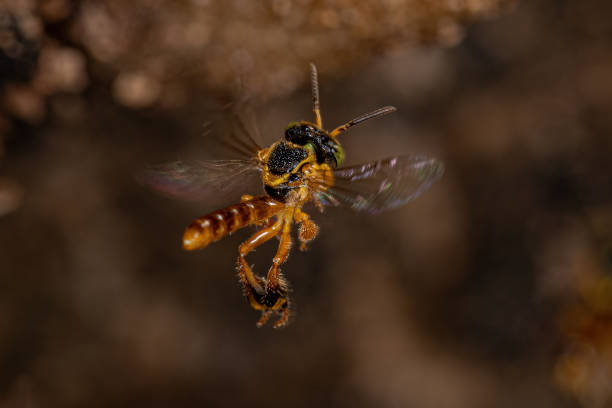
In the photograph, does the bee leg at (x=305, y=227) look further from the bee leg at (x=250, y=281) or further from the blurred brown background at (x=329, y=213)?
the blurred brown background at (x=329, y=213)

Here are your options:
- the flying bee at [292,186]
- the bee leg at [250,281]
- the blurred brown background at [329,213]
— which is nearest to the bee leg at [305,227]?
the flying bee at [292,186]

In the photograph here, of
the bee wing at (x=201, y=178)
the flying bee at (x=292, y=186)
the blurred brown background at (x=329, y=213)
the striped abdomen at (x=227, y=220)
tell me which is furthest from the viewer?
the blurred brown background at (x=329, y=213)

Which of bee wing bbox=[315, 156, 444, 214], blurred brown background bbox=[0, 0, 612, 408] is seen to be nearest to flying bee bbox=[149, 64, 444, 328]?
bee wing bbox=[315, 156, 444, 214]

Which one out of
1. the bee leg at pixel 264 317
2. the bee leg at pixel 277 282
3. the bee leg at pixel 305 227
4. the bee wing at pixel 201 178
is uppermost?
the bee wing at pixel 201 178

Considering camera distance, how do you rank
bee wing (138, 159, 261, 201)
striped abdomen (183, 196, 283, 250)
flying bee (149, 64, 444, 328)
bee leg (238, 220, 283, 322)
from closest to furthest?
1. striped abdomen (183, 196, 283, 250)
2. flying bee (149, 64, 444, 328)
3. bee leg (238, 220, 283, 322)
4. bee wing (138, 159, 261, 201)

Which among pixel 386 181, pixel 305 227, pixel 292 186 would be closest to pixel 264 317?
pixel 305 227

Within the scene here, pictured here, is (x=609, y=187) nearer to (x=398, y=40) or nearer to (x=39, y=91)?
(x=398, y=40)

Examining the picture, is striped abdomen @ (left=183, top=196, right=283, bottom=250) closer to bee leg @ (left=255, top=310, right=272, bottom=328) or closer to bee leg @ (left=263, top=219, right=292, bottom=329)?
bee leg @ (left=263, top=219, right=292, bottom=329)
